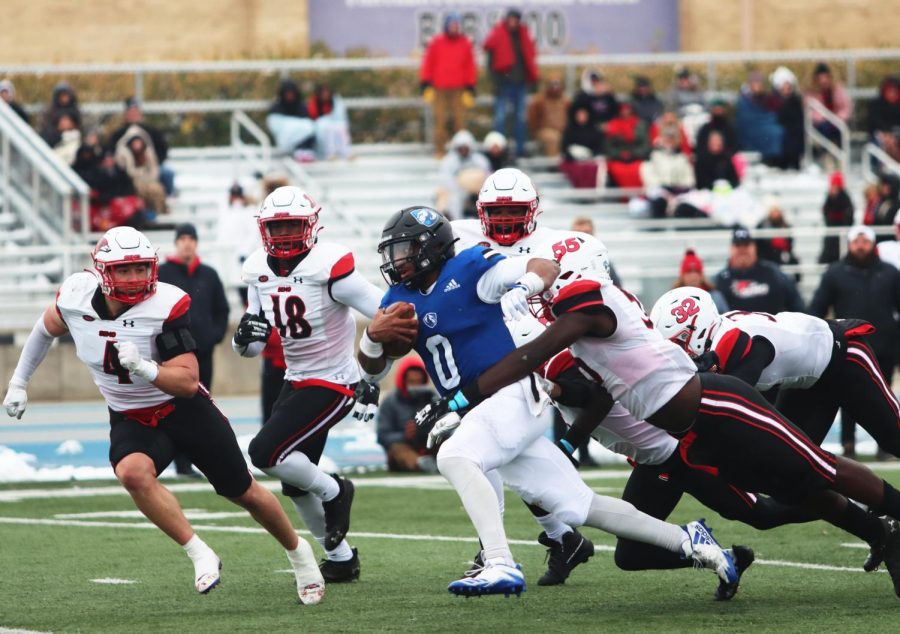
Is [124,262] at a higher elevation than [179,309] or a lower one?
higher

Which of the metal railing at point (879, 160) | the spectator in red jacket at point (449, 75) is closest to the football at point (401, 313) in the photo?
the spectator in red jacket at point (449, 75)

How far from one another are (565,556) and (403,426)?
504cm

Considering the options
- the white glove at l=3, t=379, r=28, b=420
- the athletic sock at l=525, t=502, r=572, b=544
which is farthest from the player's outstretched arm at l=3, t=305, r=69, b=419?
the athletic sock at l=525, t=502, r=572, b=544

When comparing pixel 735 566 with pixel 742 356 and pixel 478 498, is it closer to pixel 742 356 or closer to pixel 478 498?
pixel 742 356

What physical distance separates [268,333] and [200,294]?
423 centimetres

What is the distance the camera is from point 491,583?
589 centimetres

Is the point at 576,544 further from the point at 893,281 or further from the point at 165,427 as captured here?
the point at 893,281

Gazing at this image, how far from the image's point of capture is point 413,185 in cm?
1888

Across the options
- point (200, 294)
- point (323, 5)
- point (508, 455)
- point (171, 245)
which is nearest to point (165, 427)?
point (508, 455)

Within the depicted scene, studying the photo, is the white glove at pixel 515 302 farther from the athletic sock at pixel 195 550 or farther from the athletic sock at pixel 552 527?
the athletic sock at pixel 195 550

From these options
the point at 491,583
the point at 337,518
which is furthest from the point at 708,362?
the point at 337,518

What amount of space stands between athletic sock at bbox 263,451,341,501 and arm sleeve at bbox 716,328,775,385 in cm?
183

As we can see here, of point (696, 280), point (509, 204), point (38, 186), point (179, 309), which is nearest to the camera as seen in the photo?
point (179, 309)

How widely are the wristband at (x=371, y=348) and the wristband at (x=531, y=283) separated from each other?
1.96 ft
